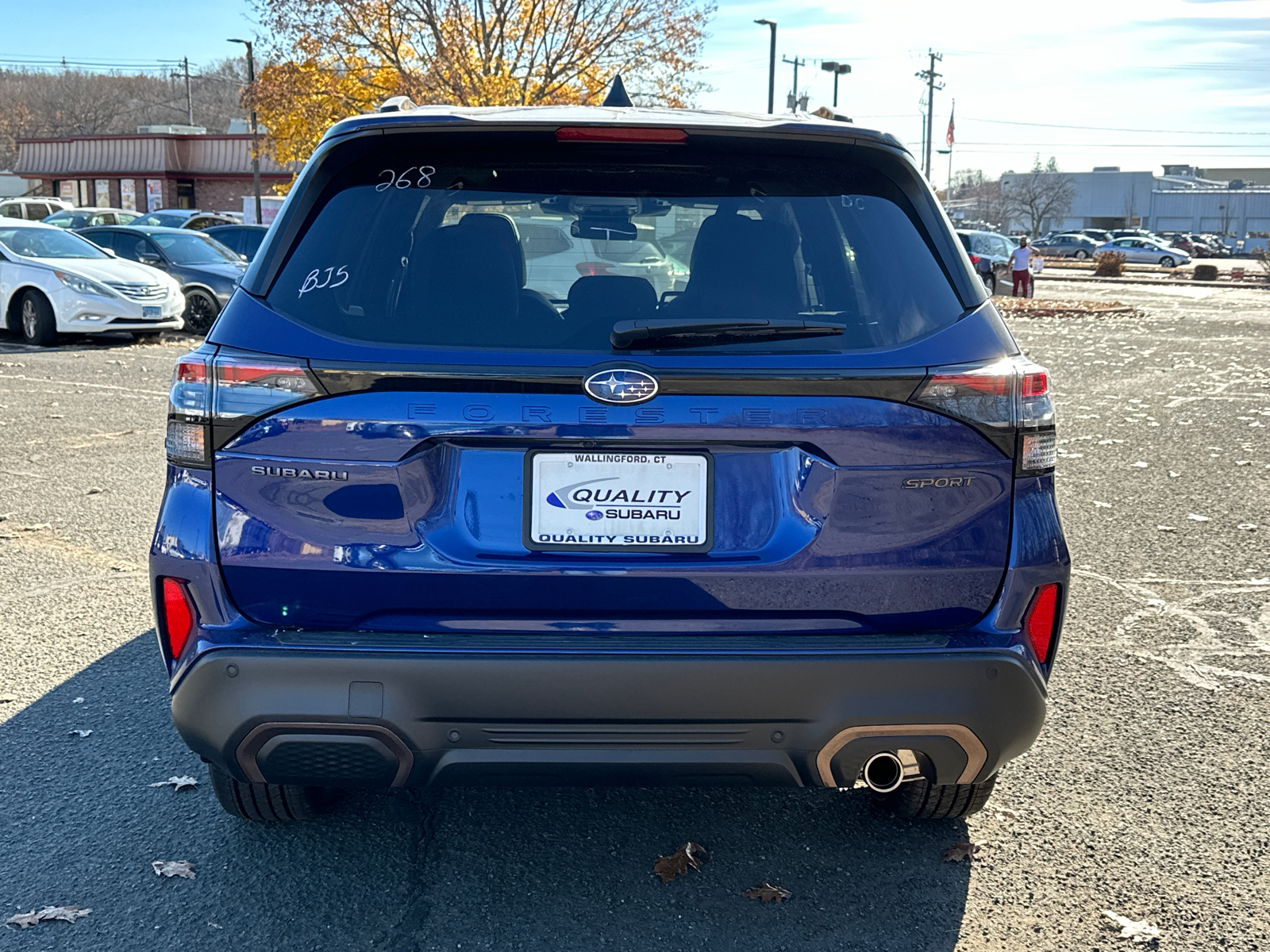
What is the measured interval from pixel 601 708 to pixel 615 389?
0.65m

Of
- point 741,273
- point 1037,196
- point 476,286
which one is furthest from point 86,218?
point 1037,196

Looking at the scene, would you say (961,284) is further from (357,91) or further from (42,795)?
(357,91)

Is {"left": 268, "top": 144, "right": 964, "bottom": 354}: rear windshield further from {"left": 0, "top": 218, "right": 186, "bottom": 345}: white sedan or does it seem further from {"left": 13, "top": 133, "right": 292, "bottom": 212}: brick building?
{"left": 13, "top": 133, "right": 292, "bottom": 212}: brick building

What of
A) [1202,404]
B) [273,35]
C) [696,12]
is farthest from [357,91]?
[1202,404]

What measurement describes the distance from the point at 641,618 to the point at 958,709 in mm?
701

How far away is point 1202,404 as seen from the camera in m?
12.3

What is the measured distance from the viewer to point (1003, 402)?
8.54ft

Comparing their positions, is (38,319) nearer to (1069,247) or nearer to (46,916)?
(46,916)

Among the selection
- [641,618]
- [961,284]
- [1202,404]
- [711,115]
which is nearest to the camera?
[641,618]

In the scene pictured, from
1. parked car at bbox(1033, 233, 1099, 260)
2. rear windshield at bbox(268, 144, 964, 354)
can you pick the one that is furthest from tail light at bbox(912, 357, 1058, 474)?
parked car at bbox(1033, 233, 1099, 260)

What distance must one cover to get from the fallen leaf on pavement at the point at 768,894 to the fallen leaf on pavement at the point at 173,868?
1400 mm

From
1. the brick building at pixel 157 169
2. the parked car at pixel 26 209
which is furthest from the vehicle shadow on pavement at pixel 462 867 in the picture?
the brick building at pixel 157 169

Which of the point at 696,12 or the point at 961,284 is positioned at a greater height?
the point at 696,12

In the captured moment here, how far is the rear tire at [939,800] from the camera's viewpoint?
125 inches
